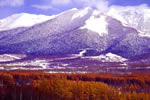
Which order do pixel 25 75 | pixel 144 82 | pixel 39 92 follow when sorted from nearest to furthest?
pixel 39 92 → pixel 144 82 → pixel 25 75

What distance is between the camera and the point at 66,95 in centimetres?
6525

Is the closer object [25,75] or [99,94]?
[99,94]

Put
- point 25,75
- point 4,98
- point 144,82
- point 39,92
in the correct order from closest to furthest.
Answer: point 4,98 → point 39,92 → point 144,82 → point 25,75

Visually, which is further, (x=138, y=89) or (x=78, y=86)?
(x=138, y=89)

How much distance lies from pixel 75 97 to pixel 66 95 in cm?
190

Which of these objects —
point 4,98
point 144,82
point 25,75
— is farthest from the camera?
point 25,75

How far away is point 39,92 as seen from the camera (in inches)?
2633

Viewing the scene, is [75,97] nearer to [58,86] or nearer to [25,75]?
[58,86]

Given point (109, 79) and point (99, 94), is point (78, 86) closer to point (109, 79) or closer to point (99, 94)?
point (99, 94)

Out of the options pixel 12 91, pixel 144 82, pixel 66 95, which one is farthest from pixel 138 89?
pixel 12 91

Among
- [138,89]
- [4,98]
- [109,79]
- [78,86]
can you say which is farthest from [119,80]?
[4,98]

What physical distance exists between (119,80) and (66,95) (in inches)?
1449

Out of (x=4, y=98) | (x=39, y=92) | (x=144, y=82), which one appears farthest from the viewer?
(x=144, y=82)

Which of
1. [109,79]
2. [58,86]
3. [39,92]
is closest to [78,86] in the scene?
[58,86]
